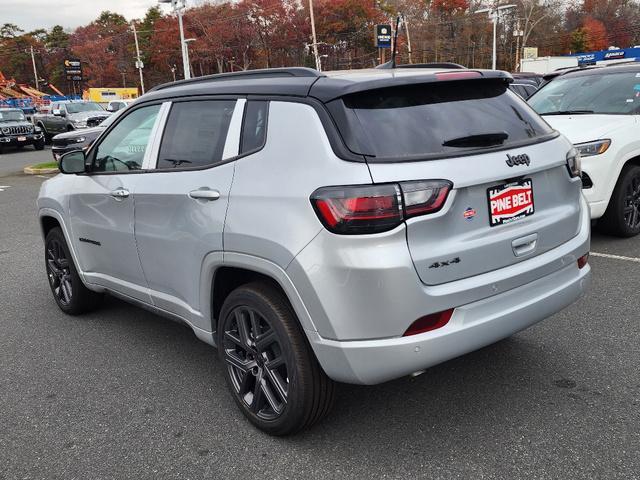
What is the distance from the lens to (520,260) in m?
2.88

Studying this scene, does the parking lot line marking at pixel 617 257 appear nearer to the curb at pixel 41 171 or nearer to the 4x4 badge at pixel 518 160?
the 4x4 badge at pixel 518 160

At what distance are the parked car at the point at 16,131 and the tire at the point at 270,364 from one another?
24.4 meters

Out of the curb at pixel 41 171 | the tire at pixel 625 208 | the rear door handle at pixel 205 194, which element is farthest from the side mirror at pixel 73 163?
the curb at pixel 41 171

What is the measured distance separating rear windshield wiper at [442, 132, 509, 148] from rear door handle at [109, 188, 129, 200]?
214cm

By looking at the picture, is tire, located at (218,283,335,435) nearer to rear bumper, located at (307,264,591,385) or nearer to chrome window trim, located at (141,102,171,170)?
rear bumper, located at (307,264,591,385)

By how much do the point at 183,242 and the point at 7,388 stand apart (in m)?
1.60

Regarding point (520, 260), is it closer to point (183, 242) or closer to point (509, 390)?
point (509, 390)

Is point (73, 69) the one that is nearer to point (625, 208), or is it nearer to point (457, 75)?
point (625, 208)

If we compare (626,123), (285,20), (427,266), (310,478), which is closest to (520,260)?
(427,266)

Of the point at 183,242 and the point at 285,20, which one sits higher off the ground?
the point at 285,20

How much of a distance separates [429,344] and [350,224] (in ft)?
2.04

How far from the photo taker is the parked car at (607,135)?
5957 millimetres

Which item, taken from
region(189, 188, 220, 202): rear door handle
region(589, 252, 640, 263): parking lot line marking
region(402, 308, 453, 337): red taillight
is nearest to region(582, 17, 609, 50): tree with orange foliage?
region(589, 252, 640, 263): parking lot line marking

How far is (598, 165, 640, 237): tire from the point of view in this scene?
243 inches
